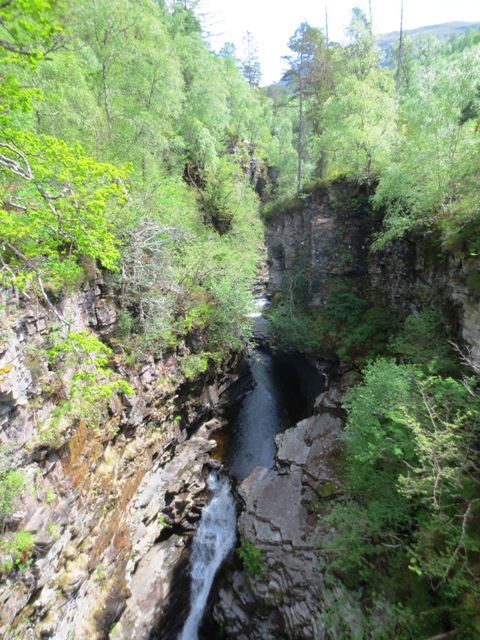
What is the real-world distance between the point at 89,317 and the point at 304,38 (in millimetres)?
31966

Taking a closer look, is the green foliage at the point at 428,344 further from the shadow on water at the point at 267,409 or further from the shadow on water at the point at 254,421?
the shadow on water at the point at 267,409

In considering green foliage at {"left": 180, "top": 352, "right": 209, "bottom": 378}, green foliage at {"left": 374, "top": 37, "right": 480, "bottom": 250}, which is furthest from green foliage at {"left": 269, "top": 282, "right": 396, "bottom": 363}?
green foliage at {"left": 180, "top": 352, "right": 209, "bottom": 378}

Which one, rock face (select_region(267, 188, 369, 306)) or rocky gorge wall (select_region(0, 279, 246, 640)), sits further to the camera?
rock face (select_region(267, 188, 369, 306))

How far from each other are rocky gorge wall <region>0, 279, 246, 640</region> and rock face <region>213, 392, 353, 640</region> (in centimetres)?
253

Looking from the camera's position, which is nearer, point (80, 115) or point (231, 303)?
point (80, 115)

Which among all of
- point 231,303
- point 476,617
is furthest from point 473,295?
point 231,303

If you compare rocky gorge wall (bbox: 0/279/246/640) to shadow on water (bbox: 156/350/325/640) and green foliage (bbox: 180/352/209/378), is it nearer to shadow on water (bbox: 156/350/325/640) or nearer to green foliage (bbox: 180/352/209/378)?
green foliage (bbox: 180/352/209/378)

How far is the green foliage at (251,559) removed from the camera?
33.6 ft

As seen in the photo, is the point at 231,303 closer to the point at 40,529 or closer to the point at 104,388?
the point at 104,388

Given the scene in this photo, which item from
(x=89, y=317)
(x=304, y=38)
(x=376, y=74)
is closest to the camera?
(x=89, y=317)

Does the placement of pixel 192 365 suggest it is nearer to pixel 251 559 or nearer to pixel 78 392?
pixel 78 392

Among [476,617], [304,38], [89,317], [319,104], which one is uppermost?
[304,38]

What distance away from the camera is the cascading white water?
10.5 metres

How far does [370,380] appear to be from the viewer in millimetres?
10453
